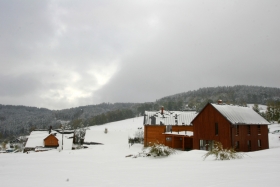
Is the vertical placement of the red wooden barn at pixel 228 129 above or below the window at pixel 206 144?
above

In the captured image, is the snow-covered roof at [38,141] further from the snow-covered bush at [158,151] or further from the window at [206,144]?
the snow-covered bush at [158,151]

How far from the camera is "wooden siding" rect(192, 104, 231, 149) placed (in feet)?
109

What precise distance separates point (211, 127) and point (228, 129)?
2.88 meters

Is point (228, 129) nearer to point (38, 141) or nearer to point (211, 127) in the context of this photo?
point (211, 127)

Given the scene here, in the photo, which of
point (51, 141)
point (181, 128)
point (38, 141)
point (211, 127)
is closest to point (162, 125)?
point (181, 128)

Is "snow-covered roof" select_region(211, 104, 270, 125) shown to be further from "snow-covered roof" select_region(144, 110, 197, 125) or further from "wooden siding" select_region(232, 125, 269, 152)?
"snow-covered roof" select_region(144, 110, 197, 125)

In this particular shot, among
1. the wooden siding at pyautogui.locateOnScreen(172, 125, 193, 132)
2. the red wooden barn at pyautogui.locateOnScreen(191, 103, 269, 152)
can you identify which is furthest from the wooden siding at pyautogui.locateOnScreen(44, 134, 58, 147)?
the red wooden barn at pyautogui.locateOnScreen(191, 103, 269, 152)

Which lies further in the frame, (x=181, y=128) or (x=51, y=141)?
(x=51, y=141)

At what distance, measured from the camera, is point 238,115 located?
36438mm

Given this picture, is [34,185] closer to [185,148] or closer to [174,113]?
[185,148]

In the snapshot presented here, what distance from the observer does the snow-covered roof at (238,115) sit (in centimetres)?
3424

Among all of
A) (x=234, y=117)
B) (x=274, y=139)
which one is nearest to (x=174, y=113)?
(x=234, y=117)

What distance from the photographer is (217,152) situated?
17.0 m

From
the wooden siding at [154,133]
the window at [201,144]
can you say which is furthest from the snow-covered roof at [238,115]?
the wooden siding at [154,133]
